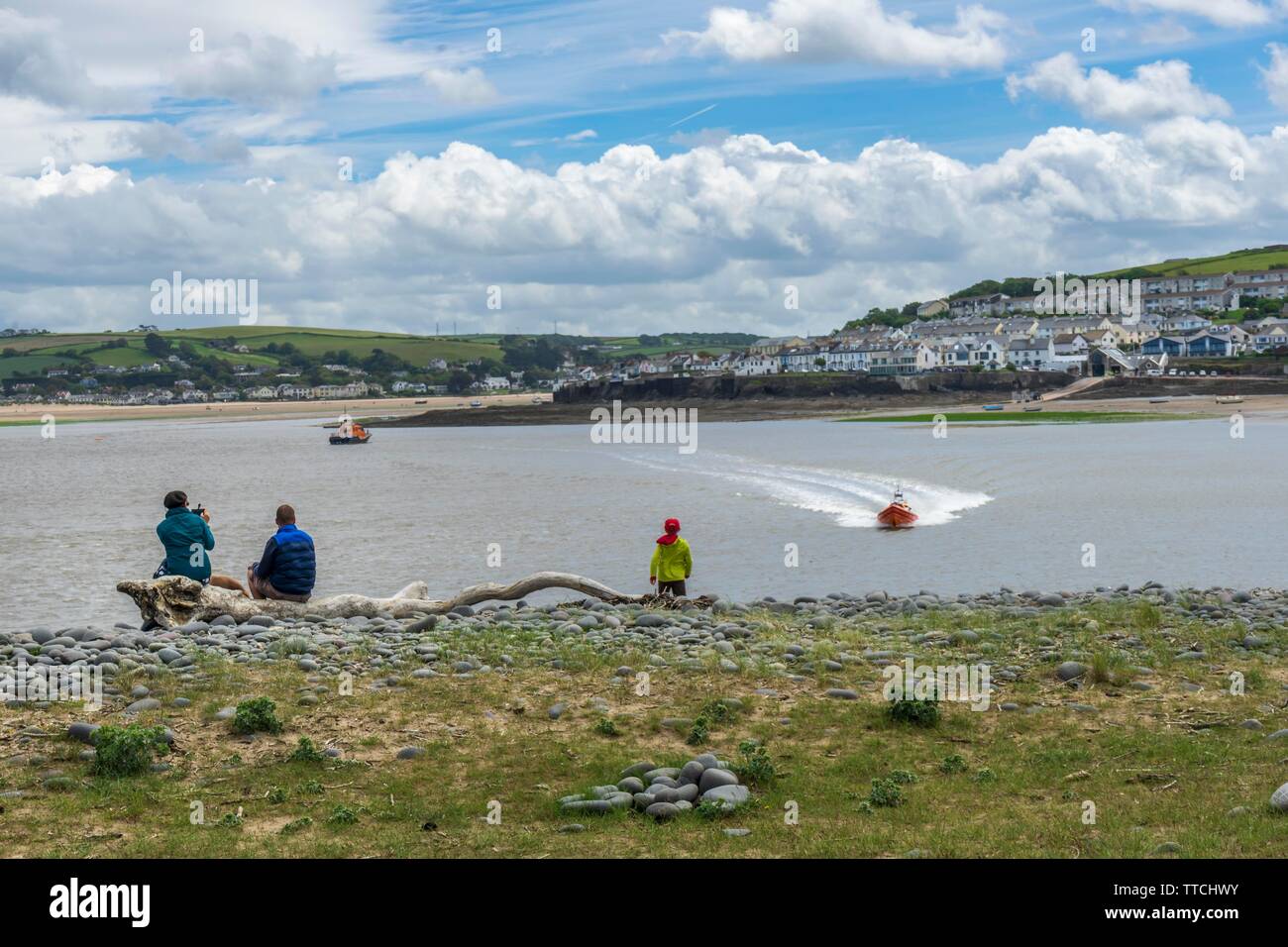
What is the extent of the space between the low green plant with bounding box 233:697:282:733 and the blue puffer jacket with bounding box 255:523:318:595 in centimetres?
751

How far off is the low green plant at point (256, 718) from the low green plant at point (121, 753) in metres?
1.05

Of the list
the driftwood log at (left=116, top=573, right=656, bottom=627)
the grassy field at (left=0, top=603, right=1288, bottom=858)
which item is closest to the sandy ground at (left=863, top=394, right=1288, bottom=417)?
the driftwood log at (left=116, top=573, right=656, bottom=627)

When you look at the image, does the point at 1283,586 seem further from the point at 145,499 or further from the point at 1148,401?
the point at 1148,401

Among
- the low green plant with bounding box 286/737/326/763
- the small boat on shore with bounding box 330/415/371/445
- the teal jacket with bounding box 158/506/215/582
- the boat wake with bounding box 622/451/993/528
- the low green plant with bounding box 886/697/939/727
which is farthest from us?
the small boat on shore with bounding box 330/415/371/445

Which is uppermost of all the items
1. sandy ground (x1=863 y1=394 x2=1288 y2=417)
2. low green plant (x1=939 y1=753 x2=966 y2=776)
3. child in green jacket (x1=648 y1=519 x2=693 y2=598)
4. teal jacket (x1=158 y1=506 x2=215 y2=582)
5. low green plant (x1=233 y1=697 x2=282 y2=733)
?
sandy ground (x1=863 y1=394 x2=1288 y2=417)

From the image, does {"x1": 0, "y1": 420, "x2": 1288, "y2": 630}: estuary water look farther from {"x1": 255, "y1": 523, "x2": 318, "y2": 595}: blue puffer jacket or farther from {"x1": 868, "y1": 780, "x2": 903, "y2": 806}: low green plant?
{"x1": 868, "y1": 780, "x2": 903, "y2": 806}: low green plant

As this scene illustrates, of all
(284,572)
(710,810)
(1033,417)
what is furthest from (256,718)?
(1033,417)

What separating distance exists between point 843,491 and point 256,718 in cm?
3963

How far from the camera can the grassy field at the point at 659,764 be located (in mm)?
8594

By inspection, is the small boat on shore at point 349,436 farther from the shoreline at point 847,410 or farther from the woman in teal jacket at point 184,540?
the woman in teal jacket at point 184,540

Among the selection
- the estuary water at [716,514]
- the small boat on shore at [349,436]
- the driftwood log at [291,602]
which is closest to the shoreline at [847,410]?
the estuary water at [716,514]

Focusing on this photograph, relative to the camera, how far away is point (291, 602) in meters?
19.5

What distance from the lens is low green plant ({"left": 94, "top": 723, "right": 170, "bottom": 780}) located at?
407 inches
